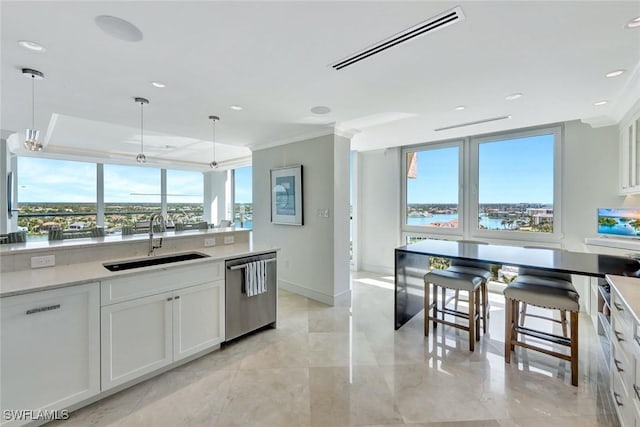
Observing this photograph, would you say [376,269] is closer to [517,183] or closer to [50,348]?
[517,183]

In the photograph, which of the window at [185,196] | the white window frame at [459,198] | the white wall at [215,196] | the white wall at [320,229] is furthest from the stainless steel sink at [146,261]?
the white wall at [215,196]

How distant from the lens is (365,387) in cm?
211

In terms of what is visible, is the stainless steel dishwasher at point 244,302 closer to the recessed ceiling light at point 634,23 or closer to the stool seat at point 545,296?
the stool seat at point 545,296

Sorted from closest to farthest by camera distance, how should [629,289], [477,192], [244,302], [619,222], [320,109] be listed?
[629,289]
[244,302]
[320,109]
[619,222]
[477,192]

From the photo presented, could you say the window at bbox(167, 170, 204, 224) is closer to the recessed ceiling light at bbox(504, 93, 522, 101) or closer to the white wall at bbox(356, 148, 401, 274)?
the white wall at bbox(356, 148, 401, 274)

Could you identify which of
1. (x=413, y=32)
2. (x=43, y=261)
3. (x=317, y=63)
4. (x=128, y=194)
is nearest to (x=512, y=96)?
(x=413, y=32)

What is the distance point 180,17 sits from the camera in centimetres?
157

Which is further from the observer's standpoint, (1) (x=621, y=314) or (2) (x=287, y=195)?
(2) (x=287, y=195)

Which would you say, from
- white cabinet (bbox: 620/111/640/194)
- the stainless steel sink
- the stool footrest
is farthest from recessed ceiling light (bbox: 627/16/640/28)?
the stainless steel sink

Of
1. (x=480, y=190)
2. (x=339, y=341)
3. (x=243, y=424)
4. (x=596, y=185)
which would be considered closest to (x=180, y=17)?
(x=243, y=424)

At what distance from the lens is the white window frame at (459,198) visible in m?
4.64

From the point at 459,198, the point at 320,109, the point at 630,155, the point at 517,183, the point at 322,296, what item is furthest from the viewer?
the point at 459,198

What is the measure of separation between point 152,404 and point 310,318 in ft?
6.02

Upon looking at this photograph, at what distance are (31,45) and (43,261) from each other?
5.11 ft
